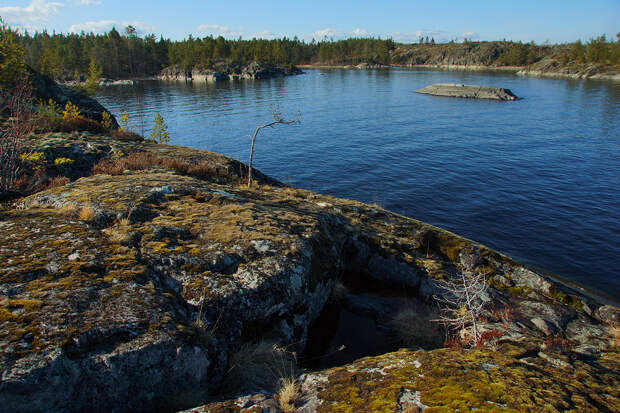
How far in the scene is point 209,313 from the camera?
591cm

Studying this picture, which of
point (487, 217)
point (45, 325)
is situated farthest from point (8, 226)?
point (487, 217)

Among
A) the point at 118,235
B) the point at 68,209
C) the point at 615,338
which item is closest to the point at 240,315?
the point at 118,235

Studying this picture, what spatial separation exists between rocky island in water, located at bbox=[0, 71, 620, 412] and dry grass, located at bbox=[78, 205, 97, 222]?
4cm

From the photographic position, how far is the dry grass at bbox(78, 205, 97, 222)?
7.53 m

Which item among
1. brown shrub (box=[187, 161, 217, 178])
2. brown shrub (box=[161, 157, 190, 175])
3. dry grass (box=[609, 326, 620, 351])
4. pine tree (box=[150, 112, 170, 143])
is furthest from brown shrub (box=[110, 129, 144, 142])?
dry grass (box=[609, 326, 620, 351])

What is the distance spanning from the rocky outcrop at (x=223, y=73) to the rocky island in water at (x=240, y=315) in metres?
150

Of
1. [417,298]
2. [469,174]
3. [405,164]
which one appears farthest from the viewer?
[405,164]

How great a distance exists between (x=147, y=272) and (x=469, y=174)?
30.5 meters

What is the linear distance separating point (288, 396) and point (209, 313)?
2.08 metres

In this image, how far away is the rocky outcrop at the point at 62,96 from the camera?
25.7 m

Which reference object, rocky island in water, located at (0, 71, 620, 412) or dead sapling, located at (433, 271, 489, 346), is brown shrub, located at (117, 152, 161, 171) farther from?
dead sapling, located at (433, 271, 489, 346)

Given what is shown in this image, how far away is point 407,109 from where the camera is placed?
62844mm

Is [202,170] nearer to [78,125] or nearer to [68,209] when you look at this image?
[68,209]

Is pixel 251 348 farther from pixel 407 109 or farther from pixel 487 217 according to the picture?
pixel 407 109
